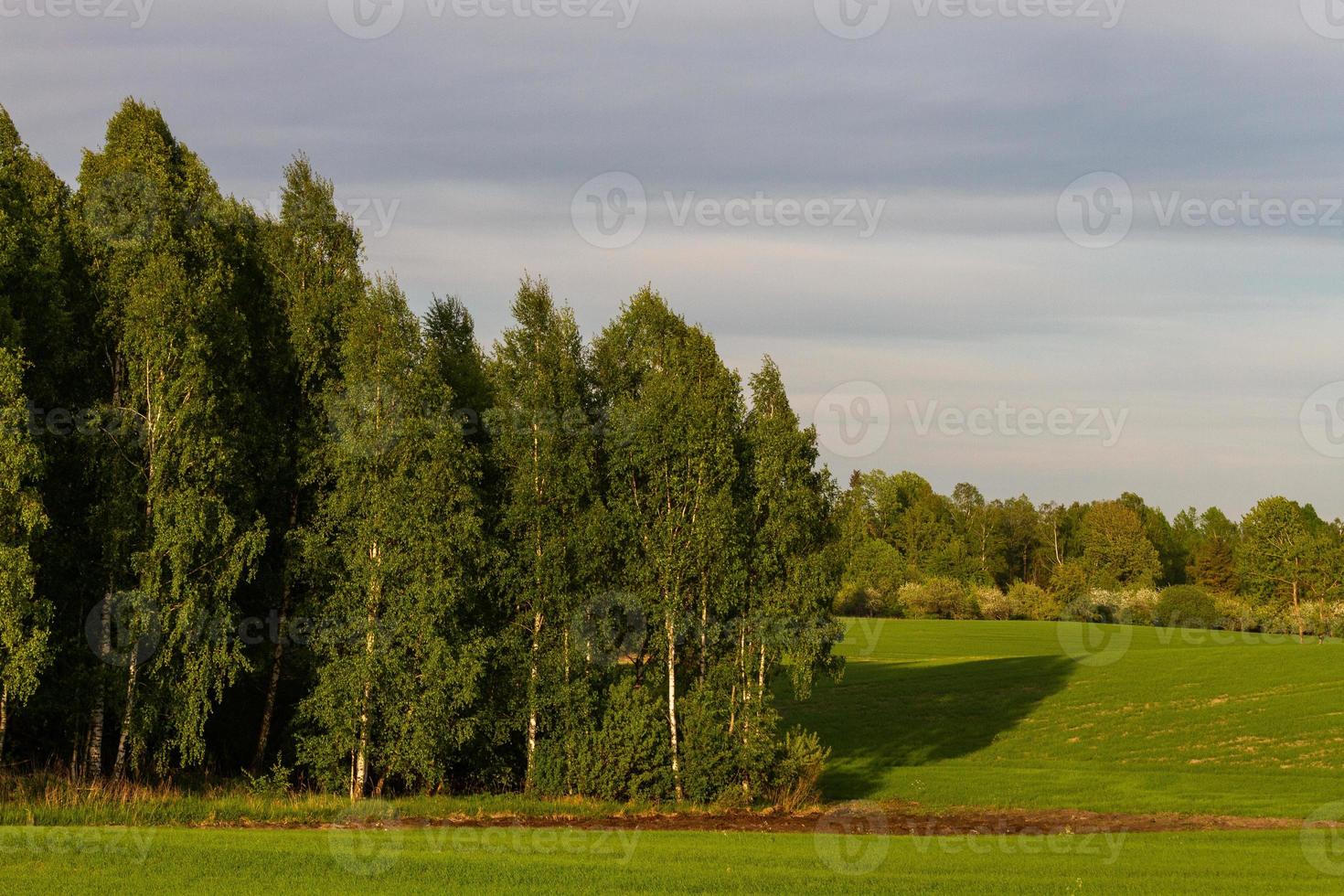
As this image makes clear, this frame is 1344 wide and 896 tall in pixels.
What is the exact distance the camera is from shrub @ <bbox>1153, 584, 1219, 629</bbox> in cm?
12794

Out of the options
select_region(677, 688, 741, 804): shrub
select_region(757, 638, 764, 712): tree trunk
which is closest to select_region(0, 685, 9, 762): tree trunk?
select_region(677, 688, 741, 804): shrub

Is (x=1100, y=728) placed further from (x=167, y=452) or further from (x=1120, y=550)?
(x=1120, y=550)

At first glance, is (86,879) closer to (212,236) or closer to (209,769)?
(209,769)

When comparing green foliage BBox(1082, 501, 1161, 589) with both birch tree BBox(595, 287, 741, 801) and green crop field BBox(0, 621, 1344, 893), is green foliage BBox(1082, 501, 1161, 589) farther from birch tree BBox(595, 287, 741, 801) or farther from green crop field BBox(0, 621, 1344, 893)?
birch tree BBox(595, 287, 741, 801)

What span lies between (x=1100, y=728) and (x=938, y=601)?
98.1 m

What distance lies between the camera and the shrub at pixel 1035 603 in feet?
497

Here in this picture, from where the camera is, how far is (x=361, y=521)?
1443 inches

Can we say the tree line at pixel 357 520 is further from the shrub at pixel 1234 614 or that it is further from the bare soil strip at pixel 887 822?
the shrub at pixel 1234 614

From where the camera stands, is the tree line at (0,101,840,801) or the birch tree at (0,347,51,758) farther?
the tree line at (0,101,840,801)

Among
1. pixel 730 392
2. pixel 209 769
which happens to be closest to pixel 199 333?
pixel 209 769

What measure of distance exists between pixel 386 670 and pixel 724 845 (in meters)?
13.5

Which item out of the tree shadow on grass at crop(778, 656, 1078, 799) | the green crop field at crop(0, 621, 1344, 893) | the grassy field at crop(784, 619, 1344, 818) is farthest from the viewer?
the tree shadow on grass at crop(778, 656, 1078, 799)

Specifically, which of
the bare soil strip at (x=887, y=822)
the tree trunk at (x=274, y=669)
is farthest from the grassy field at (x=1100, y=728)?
the tree trunk at (x=274, y=669)

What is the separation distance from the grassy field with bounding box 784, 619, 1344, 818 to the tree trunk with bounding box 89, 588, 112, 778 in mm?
26046
